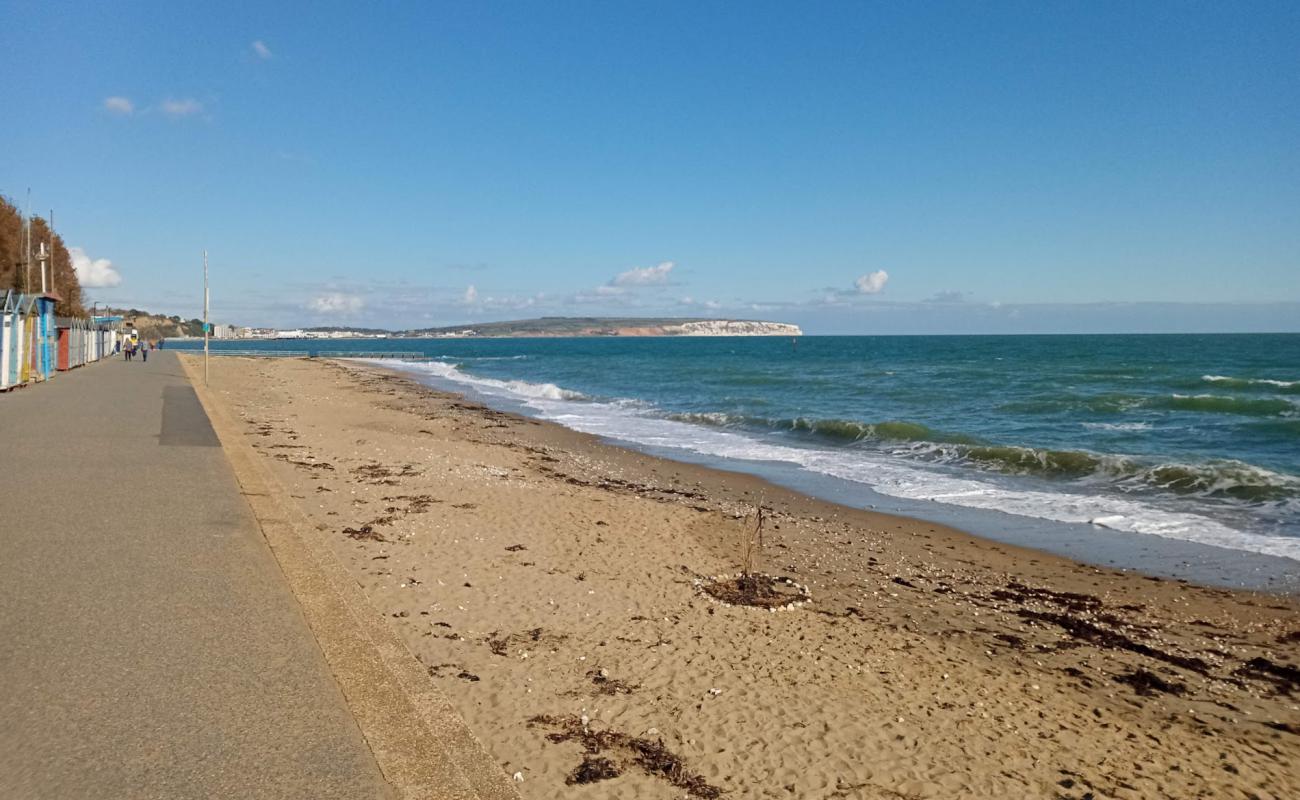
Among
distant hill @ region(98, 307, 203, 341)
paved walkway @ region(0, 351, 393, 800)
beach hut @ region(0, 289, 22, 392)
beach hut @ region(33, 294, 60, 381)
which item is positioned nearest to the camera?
paved walkway @ region(0, 351, 393, 800)

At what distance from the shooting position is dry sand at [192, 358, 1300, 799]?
164 inches

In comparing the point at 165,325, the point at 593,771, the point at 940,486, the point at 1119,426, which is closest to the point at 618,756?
the point at 593,771

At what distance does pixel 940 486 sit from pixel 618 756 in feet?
35.8

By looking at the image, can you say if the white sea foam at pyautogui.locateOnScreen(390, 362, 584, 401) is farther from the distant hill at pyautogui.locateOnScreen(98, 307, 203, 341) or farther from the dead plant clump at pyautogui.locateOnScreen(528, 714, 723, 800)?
the distant hill at pyautogui.locateOnScreen(98, 307, 203, 341)

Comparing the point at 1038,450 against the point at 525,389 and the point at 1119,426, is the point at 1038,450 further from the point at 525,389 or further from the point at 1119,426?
the point at 525,389

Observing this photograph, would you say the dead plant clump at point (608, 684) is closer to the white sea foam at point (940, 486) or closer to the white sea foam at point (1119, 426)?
the white sea foam at point (940, 486)

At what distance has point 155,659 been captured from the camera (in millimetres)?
4387

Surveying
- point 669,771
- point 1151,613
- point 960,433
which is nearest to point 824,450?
point 960,433

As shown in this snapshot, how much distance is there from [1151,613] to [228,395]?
2449 cm

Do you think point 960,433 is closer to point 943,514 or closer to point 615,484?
point 943,514

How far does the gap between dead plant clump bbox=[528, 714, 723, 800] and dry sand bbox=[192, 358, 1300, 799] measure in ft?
0.05

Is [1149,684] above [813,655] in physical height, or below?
below

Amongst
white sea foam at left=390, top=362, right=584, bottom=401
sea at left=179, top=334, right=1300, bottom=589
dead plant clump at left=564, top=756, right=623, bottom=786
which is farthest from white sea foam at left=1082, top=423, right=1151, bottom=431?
dead plant clump at left=564, top=756, right=623, bottom=786

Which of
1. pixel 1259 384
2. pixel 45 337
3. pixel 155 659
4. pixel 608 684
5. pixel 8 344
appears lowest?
pixel 608 684
